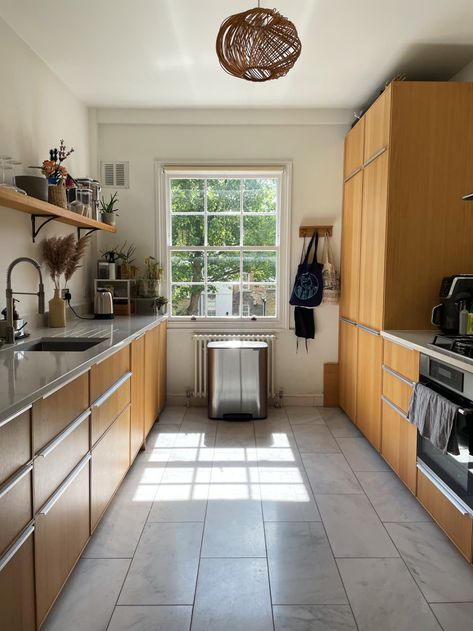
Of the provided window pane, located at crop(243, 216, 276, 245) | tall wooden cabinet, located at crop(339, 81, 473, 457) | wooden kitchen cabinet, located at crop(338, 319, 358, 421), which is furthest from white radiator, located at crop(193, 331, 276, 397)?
tall wooden cabinet, located at crop(339, 81, 473, 457)

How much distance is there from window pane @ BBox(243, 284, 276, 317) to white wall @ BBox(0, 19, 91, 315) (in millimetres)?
1683

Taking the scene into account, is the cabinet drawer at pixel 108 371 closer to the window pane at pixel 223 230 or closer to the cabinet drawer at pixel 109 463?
the cabinet drawer at pixel 109 463

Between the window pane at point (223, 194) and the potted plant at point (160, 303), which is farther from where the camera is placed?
the window pane at point (223, 194)

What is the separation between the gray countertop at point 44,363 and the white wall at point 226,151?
61.3 inches

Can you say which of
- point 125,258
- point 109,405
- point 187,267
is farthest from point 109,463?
point 187,267

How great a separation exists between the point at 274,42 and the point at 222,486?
2.35m

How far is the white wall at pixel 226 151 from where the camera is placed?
405 cm

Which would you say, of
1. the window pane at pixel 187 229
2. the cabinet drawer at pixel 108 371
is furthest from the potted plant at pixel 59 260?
the window pane at pixel 187 229

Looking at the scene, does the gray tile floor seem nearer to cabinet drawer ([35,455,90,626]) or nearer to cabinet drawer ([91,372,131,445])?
cabinet drawer ([35,455,90,626])

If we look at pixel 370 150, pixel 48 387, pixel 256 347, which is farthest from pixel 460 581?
pixel 370 150

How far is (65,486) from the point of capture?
164cm

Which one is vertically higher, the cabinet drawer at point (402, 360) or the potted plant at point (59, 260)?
the potted plant at point (59, 260)

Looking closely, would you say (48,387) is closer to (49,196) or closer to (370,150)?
(49,196)

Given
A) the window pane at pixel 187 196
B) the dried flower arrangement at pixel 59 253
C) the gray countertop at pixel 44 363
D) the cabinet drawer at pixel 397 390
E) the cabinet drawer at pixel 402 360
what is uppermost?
the window pane at pixel 187 196
